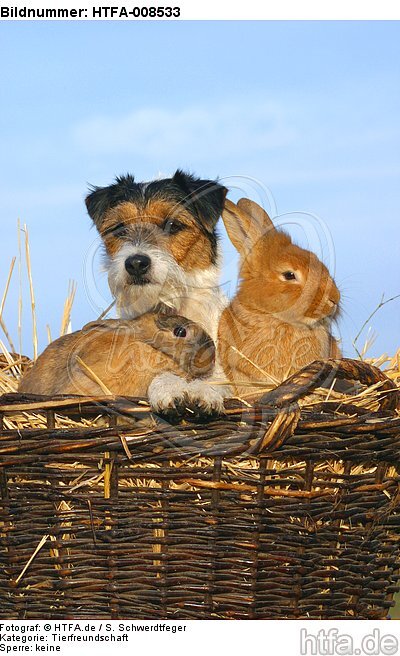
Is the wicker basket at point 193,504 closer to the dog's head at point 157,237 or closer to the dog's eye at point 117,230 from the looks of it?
the dog's head at point 157,237

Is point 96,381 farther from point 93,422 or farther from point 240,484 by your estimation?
point 240,484

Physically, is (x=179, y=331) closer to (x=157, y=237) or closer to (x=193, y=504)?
(x=193, y=504)

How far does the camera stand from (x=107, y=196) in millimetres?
5539

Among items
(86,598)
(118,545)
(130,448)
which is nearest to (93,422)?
(130,448)

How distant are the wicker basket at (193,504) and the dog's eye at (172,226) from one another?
1.76m

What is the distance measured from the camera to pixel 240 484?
3682 mm

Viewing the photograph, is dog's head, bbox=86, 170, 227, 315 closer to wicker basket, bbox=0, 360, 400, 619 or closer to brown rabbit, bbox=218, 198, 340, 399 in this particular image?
brown rabbit, bbox=218, 198, 340, 399

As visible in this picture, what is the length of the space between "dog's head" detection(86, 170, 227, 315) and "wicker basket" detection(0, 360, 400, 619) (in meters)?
1.42

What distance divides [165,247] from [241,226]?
59 centimetres

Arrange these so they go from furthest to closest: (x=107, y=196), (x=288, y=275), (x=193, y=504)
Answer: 1. (x=107, y=196)
2. (x=288, y=275)
3. (x=193, y=504)

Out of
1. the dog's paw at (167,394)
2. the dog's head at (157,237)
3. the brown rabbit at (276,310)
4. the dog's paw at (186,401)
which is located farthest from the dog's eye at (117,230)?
the dog's paw at (186,401)

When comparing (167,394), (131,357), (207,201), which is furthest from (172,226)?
(167,394)

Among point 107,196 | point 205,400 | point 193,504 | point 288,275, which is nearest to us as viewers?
point 205,400
